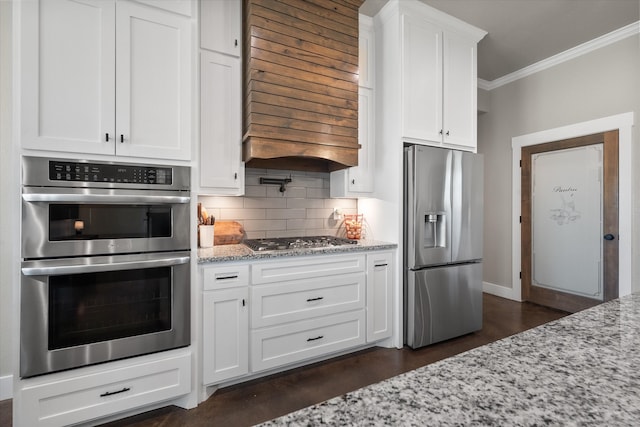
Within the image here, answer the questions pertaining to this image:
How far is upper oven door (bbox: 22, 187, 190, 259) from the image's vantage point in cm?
156

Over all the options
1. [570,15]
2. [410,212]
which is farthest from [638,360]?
[570,15]

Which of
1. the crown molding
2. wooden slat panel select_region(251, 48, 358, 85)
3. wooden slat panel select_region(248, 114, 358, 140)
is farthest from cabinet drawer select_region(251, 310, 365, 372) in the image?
the crown molding

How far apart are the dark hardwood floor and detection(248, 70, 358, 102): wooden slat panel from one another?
7.11 ft

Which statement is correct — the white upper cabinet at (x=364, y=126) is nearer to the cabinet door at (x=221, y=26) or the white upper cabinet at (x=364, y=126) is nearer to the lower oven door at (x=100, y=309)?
the cabinet door at (x=221, y=26)

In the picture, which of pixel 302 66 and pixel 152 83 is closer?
pixel 152 83

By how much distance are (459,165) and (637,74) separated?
6.74 ft

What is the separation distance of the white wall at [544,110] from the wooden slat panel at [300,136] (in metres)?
2.72

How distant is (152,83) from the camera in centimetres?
183

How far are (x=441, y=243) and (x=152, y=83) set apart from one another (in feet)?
8.39

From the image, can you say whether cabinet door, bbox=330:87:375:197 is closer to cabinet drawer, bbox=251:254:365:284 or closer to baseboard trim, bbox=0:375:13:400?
cabinet drawer, bbox=251:254:365:284

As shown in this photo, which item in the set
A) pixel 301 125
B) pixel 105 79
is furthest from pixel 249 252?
pixel 105 79

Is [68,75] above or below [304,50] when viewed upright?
below

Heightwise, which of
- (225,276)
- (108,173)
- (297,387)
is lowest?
(297,387)

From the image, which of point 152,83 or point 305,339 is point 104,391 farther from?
point 152,83
